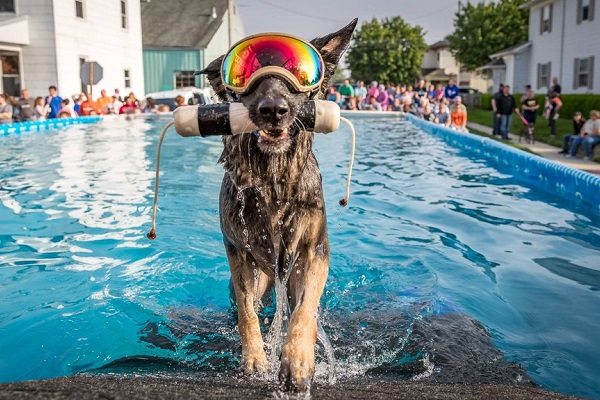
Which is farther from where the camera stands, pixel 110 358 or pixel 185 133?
pixel 110 358

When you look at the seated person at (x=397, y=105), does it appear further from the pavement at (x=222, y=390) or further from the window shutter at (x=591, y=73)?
the pavement at (x=222, y=390)

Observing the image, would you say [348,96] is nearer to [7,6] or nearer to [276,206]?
[7,6]

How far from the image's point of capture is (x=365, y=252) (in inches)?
284

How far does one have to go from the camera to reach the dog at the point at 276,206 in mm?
3314

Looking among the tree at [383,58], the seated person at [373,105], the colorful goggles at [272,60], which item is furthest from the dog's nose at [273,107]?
the tree at [383,58]

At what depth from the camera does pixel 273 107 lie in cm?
312

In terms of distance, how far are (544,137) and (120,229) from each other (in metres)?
15.0

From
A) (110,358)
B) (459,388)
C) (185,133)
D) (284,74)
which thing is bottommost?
(110,358)

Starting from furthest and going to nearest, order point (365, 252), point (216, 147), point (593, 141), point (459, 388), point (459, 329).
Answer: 1. point (216, 147)
2. point (593, 141)
3. point (365, 252)
4. point (459, 329)
5. point (459, 388)

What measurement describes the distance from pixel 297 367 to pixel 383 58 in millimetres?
77786

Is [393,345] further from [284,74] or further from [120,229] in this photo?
[120,229]

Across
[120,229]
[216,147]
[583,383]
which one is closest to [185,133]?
[583,383]

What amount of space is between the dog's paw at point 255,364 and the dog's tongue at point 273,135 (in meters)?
1.30

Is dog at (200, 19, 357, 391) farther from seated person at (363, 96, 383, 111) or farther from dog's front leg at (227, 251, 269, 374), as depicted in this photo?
seated person at (363, 96, 383, 111)
